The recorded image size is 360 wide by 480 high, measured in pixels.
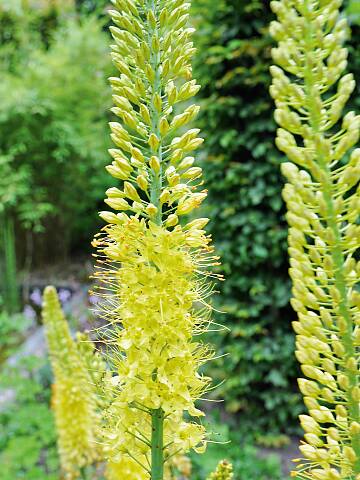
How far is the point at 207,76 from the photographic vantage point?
18.0 ft

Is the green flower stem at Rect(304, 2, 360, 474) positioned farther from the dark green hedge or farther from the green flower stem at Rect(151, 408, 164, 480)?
the dark green hedge

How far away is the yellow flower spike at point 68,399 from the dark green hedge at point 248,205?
8.24 feet

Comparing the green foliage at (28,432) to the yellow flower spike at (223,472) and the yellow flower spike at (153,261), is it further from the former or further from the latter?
the yellow flower spike at (153,261)

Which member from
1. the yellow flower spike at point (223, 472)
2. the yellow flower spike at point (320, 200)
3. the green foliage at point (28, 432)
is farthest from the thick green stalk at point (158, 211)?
the green foliage at point (28, 432)

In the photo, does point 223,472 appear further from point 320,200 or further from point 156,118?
point 156,118

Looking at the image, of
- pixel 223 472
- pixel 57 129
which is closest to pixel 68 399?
pixel 223 472

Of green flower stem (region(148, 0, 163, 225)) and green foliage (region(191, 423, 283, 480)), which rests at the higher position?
green flower stem (region(148, 0, 163, 225))

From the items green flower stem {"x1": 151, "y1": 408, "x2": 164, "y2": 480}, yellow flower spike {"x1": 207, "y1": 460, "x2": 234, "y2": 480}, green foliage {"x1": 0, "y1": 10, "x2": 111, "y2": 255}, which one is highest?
green foliage {"x1": 0, "y1": 10, "x2": 111, "y2": 255}

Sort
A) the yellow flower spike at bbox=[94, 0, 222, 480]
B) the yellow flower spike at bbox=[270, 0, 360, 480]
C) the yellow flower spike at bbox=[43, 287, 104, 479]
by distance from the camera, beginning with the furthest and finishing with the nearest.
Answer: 1. the yellow flower spike at bbox=[43, 287, 104, 479]
2. the yellow flower spike at bbox=[94, 0, 222, 480]
3. the yellow flower spike at bbox=[270, 0, 360, 480]

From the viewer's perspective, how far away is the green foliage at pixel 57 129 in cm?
980

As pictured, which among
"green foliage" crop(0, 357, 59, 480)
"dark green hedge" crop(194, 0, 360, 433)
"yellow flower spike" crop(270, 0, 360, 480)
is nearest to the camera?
"yellow flower spike" crop(270, 0, 360, 480)

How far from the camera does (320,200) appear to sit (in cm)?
125

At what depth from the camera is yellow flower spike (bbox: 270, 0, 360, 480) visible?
1.27 meters

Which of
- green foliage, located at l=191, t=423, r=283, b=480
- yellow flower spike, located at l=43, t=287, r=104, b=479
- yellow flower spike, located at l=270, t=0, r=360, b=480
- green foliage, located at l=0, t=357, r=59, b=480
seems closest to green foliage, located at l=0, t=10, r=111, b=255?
green foliage, located at l=0, t=357, r=59, b=480
